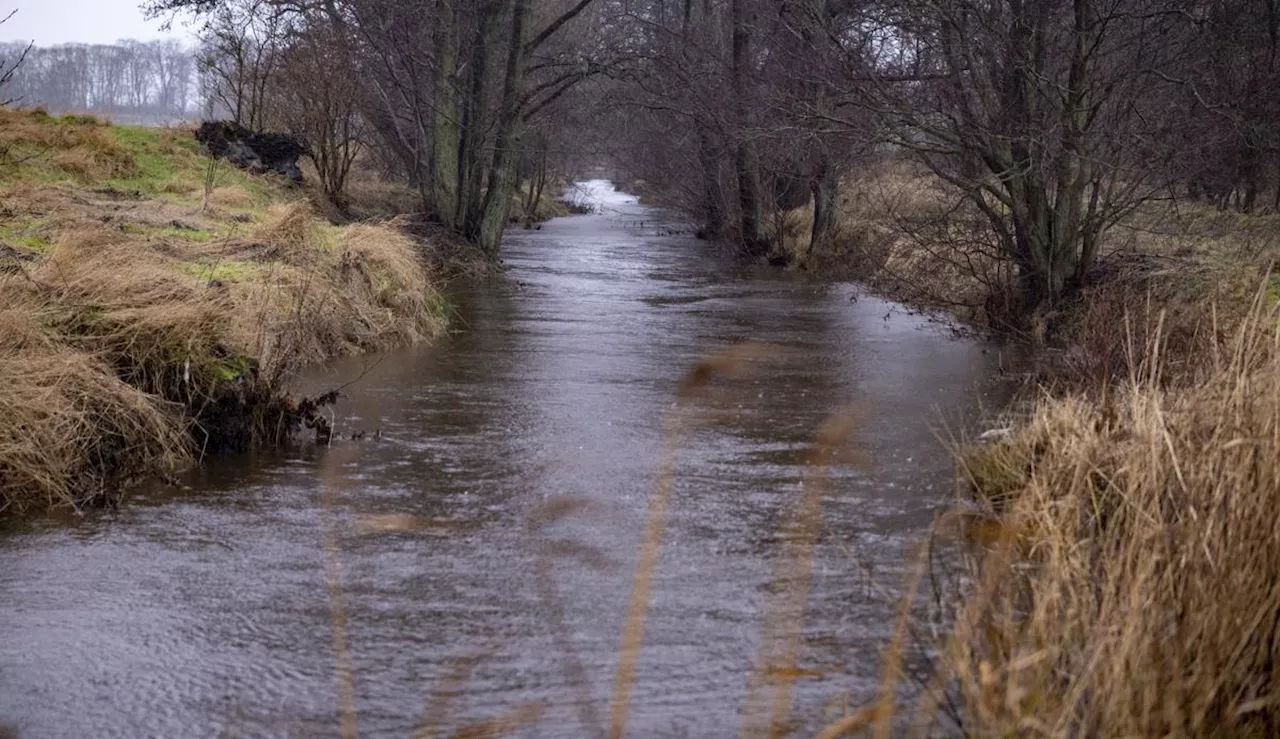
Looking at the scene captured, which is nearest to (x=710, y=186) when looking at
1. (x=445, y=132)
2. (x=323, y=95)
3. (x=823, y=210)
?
(x=823, y=210)

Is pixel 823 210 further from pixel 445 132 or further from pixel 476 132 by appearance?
pixel 445 132

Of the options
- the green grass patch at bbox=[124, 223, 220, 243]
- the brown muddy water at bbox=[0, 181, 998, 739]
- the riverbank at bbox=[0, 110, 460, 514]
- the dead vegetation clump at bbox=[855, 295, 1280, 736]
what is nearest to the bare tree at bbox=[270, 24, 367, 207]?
the riverbank at bbox=[0, 110, 460, 514]

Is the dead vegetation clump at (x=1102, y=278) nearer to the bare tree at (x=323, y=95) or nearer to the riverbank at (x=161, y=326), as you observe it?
the riverbank at (x=161, y=326)

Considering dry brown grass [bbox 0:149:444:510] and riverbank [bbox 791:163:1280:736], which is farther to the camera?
dry brown grass [bbox 0:149:444:510]

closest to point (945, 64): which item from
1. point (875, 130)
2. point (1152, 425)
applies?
point (875, 130)

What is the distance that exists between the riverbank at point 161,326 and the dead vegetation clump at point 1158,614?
193 inches

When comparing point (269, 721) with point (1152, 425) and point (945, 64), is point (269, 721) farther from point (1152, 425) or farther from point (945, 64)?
point (945, 64)

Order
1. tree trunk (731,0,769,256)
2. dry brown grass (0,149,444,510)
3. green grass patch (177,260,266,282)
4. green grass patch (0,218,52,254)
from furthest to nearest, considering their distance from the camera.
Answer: tree trunk (731,0,769,256)
green grass patch (177,260,266,282)
green grass patch (0,218,52,254)
dry brown grass (0,149,444,510)

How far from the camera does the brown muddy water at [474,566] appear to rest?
490 cm

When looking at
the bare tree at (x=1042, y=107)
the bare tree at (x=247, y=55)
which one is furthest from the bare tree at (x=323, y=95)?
the bare tree at (x=1042, y=107)

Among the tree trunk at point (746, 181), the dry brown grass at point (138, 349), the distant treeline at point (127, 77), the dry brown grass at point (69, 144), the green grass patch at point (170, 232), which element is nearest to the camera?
the dry brown grass at point (138, 349)

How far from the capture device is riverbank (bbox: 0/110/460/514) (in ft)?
24.5

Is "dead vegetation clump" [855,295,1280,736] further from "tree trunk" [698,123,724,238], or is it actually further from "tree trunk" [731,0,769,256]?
"tree trunk" [698,123,724,238]

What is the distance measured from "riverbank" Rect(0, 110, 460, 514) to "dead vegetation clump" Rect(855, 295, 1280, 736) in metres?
4.89
